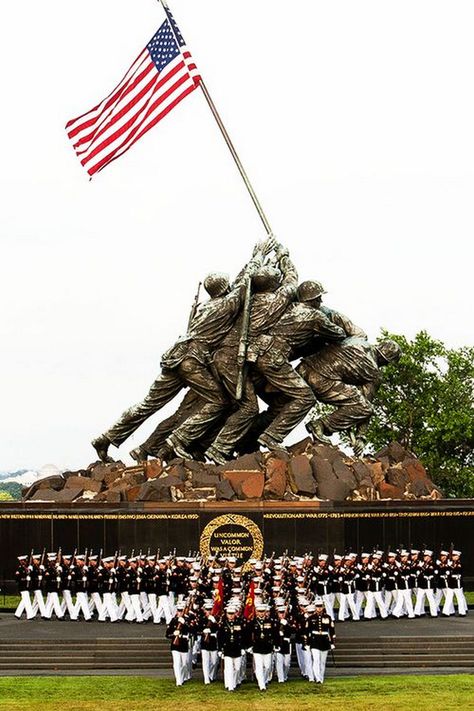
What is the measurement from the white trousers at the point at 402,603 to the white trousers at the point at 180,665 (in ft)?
28.6

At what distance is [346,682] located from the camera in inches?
967

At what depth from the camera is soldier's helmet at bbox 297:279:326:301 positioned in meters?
39.5

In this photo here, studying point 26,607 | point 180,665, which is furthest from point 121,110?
point 180,665

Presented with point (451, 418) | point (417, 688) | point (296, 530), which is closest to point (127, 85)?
point (296, 530)

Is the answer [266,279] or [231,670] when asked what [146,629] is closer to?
[231,670]

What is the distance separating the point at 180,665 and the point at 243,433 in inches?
619

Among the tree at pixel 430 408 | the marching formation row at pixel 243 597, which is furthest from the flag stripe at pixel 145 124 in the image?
the tree at pixel 430 408

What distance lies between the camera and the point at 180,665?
24.1m

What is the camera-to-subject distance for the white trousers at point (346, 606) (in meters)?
31.0

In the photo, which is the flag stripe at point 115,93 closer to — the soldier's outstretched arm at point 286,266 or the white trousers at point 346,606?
the soldier's outstretched arm at point 286,266

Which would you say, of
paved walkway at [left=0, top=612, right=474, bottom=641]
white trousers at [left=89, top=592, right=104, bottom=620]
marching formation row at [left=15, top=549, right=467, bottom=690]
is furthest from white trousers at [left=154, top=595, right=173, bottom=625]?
white trousers at [left=89, top=592, right=104, bottom=620]

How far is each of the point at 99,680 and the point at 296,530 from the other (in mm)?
11428

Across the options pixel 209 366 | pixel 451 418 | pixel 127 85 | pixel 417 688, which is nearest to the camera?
pixel 417 688

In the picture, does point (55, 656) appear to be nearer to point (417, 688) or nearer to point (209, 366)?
point (417, 688)
